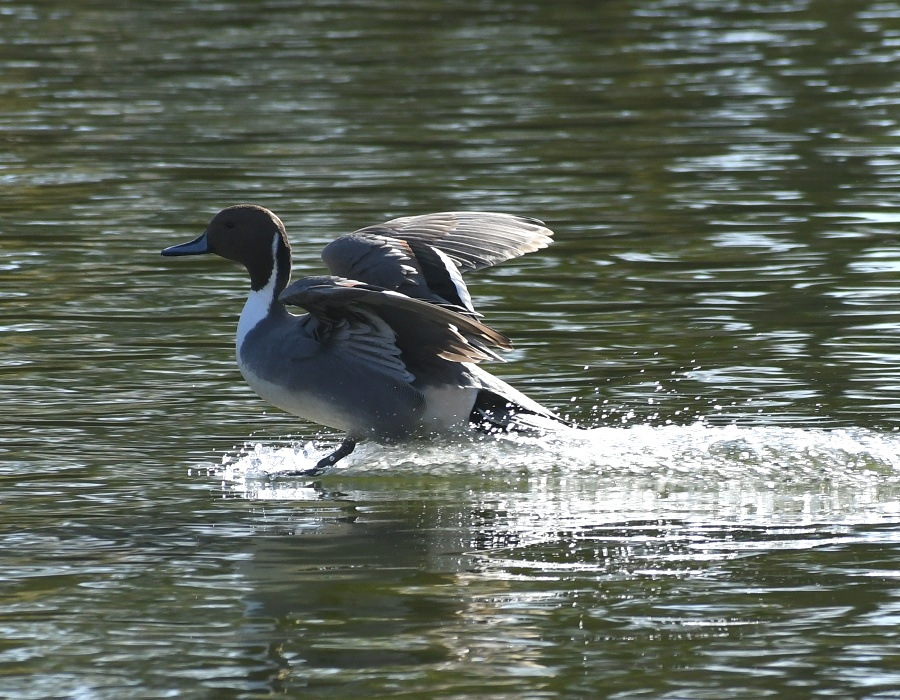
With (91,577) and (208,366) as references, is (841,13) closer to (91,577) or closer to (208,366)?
(208,366)

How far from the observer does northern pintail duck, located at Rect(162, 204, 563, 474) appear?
25.1ft

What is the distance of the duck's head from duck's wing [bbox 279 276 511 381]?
56 centimetres

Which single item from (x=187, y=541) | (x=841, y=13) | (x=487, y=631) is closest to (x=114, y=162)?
(x=187, y=541)

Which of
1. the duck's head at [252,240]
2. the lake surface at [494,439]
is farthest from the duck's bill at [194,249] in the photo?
the lake surface at [494,439]

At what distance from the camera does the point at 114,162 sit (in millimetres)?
15305

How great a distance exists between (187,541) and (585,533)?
1.56m

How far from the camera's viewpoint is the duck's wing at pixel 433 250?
7945mm

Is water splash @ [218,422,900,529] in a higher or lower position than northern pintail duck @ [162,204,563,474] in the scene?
lower

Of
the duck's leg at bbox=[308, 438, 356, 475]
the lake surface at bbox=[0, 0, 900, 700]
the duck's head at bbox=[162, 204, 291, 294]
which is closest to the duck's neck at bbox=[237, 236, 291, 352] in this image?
the duck's head at bbox=[162, 204, 291, 294]

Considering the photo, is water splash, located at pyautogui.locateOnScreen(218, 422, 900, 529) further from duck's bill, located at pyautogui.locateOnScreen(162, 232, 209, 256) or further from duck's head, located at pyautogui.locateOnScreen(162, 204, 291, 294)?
duck's bill, located at pyautogui.locateOnScreen(162, 232, 209, 256)

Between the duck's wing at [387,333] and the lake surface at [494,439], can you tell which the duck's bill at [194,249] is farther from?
the duck's wing at [387,333]

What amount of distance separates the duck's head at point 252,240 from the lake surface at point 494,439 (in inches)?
31.9

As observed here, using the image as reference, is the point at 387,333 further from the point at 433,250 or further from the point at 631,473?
the point at 631,473

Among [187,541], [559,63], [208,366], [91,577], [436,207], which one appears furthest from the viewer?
[559,63]
